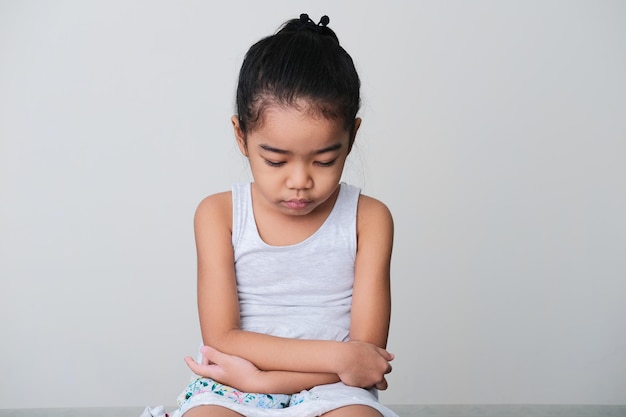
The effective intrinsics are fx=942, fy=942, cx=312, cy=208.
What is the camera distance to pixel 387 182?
10.4ft

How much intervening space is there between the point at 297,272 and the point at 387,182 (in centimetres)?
119

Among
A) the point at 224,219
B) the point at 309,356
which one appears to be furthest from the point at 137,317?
the point at 309,356

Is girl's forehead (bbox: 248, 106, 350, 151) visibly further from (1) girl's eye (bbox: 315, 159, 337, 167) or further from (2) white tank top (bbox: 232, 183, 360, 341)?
(2) white tank top (bbox: 232, 183, 360, 341)

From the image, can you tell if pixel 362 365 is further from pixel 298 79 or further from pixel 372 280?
pixel 298 79

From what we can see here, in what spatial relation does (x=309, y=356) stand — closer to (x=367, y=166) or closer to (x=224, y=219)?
(x=224, y=219)

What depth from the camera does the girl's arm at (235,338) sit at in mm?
1826

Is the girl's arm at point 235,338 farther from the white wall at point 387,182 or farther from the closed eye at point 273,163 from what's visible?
the white wall at point 387,182

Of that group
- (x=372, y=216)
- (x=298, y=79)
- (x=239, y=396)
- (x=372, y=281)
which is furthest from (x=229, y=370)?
(x=298, y=79)

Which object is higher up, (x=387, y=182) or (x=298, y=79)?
(x=298, y=79)

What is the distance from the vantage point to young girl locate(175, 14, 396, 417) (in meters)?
1.82

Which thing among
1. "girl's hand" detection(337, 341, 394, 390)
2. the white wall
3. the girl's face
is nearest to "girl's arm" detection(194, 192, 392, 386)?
"girl's hand" detection(337, 341, 394, 390)

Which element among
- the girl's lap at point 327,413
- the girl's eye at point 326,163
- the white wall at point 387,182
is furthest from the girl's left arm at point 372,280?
the white wall at point 387,182

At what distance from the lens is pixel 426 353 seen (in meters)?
3.30

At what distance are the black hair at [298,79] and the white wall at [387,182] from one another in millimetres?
1166
